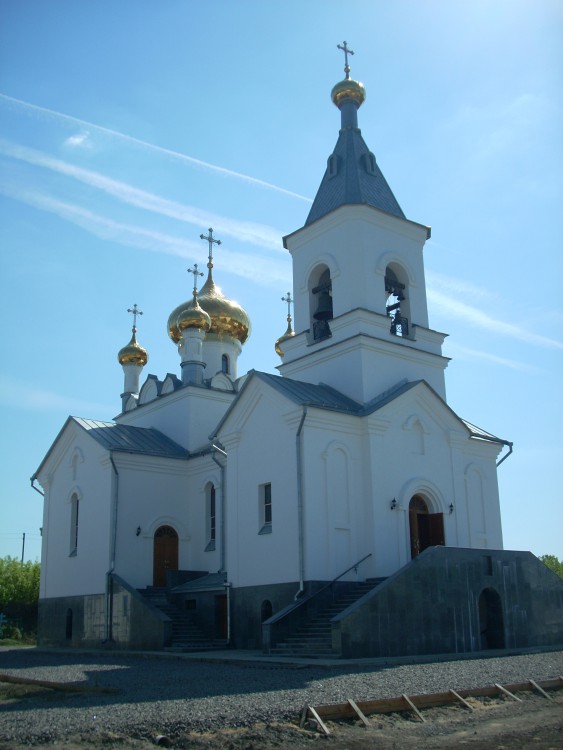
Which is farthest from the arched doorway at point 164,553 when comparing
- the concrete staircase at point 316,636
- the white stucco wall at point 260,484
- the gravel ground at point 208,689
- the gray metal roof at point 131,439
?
the concrete staircase at point 316,636

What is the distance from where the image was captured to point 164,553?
21422 millimetres

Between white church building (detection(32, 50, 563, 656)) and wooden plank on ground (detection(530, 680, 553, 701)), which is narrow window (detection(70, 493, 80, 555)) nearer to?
white church building (detection(32, 50, 563, 656))

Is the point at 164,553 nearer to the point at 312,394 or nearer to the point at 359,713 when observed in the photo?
the point at 312,394

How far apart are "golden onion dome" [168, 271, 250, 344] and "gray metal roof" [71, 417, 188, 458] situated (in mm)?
4457

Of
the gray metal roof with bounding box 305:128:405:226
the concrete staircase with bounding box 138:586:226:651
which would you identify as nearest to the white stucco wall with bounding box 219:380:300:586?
the concrete staircase with bounding box 138:586:226:651

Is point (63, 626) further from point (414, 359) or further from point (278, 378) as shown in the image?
point (414, 359)

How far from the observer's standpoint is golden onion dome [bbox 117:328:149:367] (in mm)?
28156

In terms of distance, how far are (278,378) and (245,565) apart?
4375 mm

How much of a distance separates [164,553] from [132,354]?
9.09 meters

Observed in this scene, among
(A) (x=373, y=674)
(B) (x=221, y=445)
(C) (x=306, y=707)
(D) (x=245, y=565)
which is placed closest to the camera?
(C) (x=306, y=707)

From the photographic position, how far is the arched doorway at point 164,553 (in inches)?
832

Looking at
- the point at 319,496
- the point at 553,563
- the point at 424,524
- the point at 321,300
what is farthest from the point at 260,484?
the point at 553,563

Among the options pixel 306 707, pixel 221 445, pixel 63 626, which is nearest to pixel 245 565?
pixel 221 445

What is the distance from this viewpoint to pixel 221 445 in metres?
19.2
